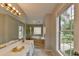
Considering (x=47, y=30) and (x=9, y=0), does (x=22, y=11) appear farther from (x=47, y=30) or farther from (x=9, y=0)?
(x=9, y=0)

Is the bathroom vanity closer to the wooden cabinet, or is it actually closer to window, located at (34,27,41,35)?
the wooden cabinet

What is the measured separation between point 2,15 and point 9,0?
83cm

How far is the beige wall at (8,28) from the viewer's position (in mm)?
2102

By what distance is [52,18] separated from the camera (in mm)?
2787

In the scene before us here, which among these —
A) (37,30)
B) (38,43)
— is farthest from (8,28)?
(38,43)

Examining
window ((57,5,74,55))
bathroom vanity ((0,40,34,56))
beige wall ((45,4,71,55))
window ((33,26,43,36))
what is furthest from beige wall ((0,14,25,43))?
window ((57,5,74,55))

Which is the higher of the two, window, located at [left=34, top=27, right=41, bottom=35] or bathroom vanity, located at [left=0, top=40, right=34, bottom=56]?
window, located at [left=34, top=27, right=41, bottom=35]

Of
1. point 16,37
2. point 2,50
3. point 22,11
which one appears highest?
point 22,11

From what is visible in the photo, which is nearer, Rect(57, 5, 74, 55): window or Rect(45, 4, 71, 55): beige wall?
Rect(57, 5, 74, 55): window

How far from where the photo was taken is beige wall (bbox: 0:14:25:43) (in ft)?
6.89

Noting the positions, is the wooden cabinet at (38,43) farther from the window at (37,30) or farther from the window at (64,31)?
the window at (64,31)

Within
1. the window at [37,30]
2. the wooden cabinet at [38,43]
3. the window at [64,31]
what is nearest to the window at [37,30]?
the window at [37,30]

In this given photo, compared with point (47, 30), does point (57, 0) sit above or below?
above

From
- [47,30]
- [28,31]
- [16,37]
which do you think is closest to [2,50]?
[16,37]
